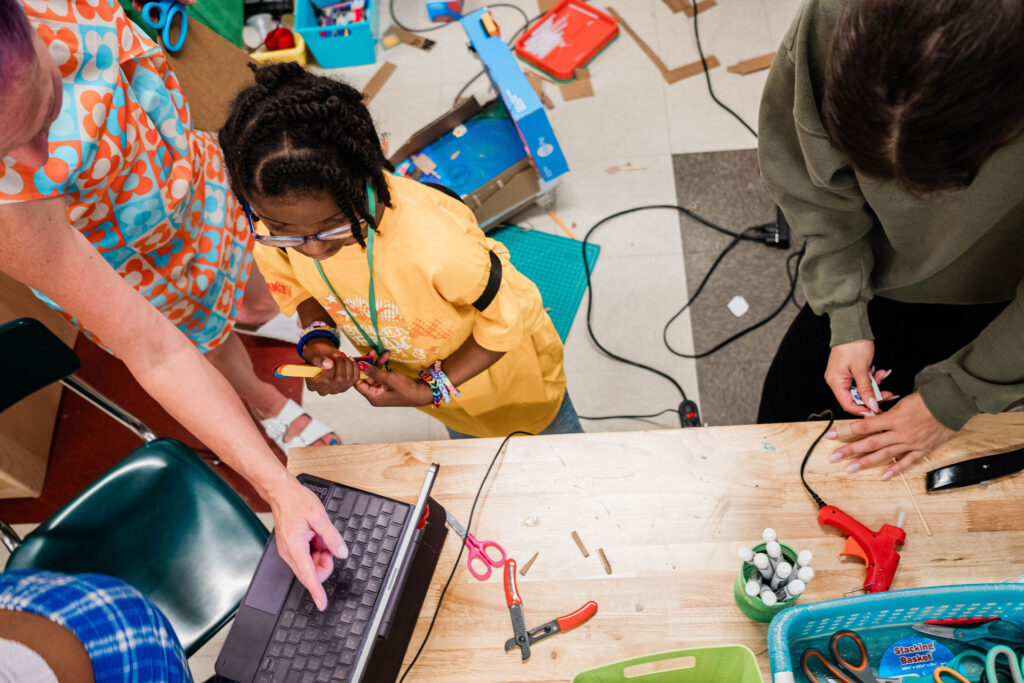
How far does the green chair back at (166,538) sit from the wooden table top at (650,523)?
46 cm

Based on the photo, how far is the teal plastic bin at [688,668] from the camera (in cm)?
83

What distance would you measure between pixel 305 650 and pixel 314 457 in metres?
0.34

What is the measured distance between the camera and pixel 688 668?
869 mm

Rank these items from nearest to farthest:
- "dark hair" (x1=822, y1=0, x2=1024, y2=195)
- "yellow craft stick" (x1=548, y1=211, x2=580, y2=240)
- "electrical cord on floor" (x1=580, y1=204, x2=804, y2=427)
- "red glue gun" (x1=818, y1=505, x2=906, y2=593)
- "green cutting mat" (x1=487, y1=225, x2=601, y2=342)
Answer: "dark hair" (x1=822, y1=0, x2=1024, y2=195) → "red glue gun" (x1=818, y1=505, x2=906, y2=593) → "electrical cord on floor" (x1=580, y1=204, x2=804, y2=427) → "green cutting mat" (x1=487, y1=225, x2=601, y2=342) → "yellow craft stick" (x1=548, y1=211, x2=580, y2=240)

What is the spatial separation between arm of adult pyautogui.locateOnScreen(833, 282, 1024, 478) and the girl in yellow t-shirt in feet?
2.06

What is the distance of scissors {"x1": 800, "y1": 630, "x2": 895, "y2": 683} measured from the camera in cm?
90

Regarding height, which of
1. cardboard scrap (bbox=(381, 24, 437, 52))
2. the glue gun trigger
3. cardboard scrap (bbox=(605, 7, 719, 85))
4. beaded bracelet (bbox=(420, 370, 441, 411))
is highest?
cardboard scrap (bbox=(381, 24, 437, 52))

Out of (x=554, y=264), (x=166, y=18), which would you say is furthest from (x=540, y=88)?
(x=166, y=18)

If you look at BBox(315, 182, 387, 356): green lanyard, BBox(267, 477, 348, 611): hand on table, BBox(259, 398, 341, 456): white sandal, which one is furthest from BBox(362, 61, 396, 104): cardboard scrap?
BBox(267, 477, 348, 611): hand on table

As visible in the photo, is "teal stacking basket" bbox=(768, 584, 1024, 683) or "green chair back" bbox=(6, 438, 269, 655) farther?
"green chair back" bbox=(6, 438, 269, 655)

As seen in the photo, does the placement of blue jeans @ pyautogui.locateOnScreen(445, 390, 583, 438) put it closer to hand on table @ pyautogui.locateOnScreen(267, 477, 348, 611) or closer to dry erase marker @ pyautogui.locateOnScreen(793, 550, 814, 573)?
hand on table @ pyautogui.locateOnScreen(267, 477, 348, 611)

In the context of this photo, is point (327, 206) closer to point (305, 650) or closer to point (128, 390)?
point (305, 650)

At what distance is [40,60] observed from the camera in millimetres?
924

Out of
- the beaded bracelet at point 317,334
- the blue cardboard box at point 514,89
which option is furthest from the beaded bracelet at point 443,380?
the blue cardboard box at point 514,89
